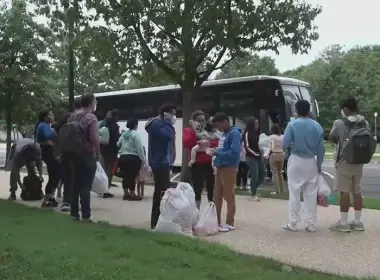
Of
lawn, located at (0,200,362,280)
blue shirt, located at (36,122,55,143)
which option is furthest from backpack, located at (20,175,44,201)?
lawn, located at (0,200,362,280)

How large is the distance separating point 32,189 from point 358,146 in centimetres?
626

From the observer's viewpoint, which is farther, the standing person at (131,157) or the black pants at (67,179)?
the standing person at (131,157)

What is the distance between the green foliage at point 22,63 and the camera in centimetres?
2047

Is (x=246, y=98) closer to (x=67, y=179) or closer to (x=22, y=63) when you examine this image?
(x=22, y=63)

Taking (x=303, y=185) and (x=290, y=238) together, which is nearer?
(x=290, y=238)

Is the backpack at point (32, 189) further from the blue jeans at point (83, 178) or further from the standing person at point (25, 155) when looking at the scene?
the blue jeans at point (83, 178)

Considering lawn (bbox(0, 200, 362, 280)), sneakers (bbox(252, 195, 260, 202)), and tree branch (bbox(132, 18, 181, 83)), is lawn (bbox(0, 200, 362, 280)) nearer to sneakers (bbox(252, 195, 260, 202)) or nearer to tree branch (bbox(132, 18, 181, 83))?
sneakers (bbox(252, 195, 260, 202))

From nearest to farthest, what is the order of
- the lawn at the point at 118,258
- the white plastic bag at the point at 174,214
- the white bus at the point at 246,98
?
the lawn at the point at 118,258
the white plastic bag at the point at 174,214
the white bus at the point at 246,98

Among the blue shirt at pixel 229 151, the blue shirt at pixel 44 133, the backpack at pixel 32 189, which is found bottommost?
the backpack at pixel 32 189

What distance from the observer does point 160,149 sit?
24.8 feet

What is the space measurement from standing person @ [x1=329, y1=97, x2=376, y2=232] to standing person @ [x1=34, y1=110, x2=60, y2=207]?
4.84 metres

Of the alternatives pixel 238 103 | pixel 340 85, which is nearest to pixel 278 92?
pixel 238 103

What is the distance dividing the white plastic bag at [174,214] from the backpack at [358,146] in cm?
220

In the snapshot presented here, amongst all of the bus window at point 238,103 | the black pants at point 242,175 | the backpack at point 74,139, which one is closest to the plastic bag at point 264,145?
the black pants at point 242,175
